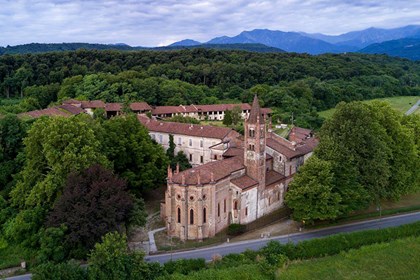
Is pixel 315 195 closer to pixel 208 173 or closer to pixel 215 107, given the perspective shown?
pixel 208 173

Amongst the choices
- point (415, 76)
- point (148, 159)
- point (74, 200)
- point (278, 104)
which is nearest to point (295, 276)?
point (74, 200)

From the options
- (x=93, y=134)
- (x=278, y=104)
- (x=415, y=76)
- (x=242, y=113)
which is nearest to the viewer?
(x=93, y=134)

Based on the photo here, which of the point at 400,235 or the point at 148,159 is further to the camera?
the point at 148,159

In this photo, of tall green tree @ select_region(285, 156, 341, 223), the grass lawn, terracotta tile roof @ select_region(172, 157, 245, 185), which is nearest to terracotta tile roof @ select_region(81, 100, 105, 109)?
terracotta tile roof @ select_region(172, 157, 245, 185)

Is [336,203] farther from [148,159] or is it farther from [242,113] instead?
[242,113]

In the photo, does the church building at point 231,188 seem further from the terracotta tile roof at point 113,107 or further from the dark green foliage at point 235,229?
the terracotta tile roof at point 113,107

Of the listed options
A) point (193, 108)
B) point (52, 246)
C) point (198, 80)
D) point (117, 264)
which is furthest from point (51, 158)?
point (198, 80)

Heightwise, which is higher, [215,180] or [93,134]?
[93,134]

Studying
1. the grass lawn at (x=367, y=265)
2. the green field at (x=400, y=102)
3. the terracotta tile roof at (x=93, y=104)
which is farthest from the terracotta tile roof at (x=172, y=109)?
the grass lawn at (x=367, y=265)
